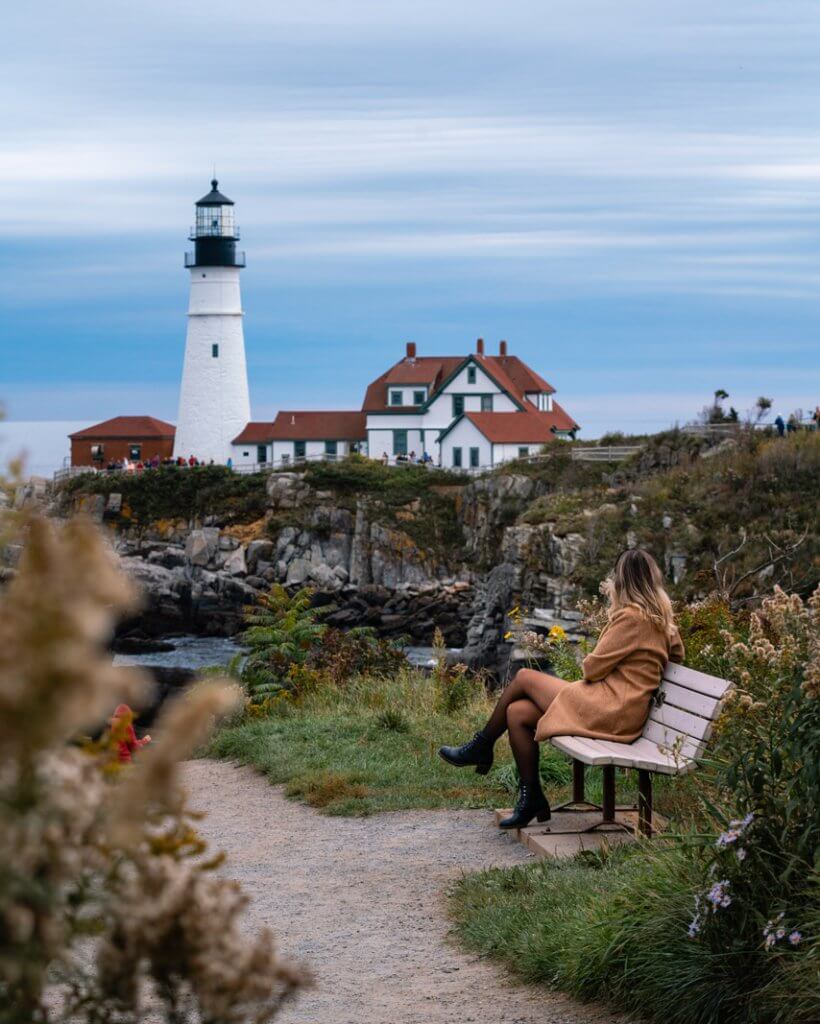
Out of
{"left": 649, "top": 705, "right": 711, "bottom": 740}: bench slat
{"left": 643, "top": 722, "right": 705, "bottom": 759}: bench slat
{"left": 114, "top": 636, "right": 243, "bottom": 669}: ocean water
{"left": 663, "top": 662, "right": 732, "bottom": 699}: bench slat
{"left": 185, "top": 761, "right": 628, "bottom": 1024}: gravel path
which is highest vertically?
{"left": 663, "top": 662, "right": 732, "bottom": 699}: bench slat

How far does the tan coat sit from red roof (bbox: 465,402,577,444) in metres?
63.4

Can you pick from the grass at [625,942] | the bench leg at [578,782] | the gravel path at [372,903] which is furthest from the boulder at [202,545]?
the grass at [625,942]

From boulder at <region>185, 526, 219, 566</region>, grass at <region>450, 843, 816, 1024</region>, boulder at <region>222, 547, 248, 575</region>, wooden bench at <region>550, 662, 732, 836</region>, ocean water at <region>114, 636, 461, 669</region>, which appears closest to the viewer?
grass at <region>450, 843, 816, 1024</region>

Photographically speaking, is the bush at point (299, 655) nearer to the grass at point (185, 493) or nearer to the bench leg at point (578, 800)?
the bench leg at point (578, 800)

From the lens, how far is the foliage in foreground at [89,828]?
63.2 inches

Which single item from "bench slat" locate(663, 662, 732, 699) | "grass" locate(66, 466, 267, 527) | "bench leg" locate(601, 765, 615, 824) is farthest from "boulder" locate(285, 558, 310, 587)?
"bench slat" locate(663, 662, 732, 699)

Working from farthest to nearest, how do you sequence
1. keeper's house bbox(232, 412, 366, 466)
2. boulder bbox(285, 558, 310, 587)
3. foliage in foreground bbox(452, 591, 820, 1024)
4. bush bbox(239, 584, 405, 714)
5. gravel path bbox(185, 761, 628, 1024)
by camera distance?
keeper's house bbox(232, 412, 366, 466) < boulder bbox(285, 558, 310, 587) < bush bbox(239, 584, 405, 714) < gravel path bbox(185, 761, 628, 1024) < foliage in foreground bbox(452, 591, 820, 1024)

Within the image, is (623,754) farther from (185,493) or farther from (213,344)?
(213,344)

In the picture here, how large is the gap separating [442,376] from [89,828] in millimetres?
75604

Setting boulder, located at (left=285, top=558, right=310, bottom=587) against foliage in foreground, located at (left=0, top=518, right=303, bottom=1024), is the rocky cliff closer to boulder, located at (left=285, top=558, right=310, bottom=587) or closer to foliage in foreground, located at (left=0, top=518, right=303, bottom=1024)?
boulder, located at (left=285, top=558, right=310, bottom=587)

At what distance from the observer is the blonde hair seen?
727 cm

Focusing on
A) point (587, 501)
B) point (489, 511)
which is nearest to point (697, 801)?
point (587, 501)

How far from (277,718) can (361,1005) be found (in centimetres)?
695

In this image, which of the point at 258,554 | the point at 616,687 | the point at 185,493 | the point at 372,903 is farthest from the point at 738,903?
the point at 185,493
